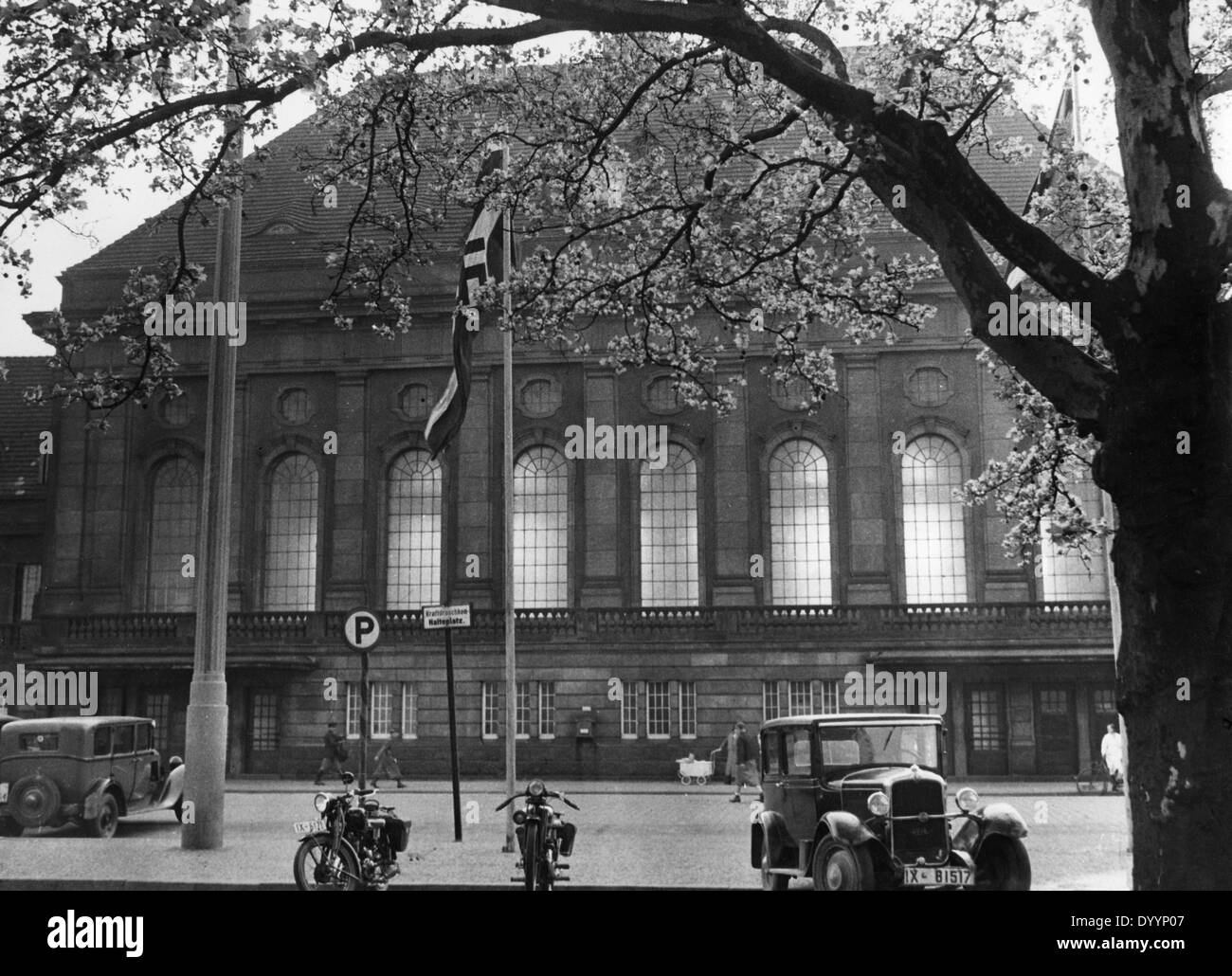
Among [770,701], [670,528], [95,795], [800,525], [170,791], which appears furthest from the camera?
[670,528]

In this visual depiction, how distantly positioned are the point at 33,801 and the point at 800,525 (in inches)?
1063

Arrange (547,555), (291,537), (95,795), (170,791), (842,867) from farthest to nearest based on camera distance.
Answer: (547,555) < (291,537) < (170,791) < (95,795) < (842,867)

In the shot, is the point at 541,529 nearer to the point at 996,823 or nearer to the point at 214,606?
the point at 214,606

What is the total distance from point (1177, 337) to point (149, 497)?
35.5 m

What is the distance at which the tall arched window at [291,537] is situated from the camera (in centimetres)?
4025

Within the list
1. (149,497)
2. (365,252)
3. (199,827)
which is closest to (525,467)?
(149,497)

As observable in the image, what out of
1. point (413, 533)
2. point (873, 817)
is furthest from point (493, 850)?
point (413, 533)

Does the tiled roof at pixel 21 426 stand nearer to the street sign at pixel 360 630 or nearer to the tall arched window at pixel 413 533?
the tall arched window at pixel 413 533

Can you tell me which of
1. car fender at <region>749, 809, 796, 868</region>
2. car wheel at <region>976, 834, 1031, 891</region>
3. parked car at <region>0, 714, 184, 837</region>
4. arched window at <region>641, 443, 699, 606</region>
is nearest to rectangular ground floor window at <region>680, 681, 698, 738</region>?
arched window at <region>641, 443, 699, 606</region>

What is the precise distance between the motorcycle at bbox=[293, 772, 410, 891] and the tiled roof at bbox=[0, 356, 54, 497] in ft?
79.6

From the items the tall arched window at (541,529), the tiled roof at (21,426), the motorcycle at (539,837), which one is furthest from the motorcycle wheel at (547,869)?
the tall arched window at (541,529)

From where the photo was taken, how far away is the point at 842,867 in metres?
11.9
